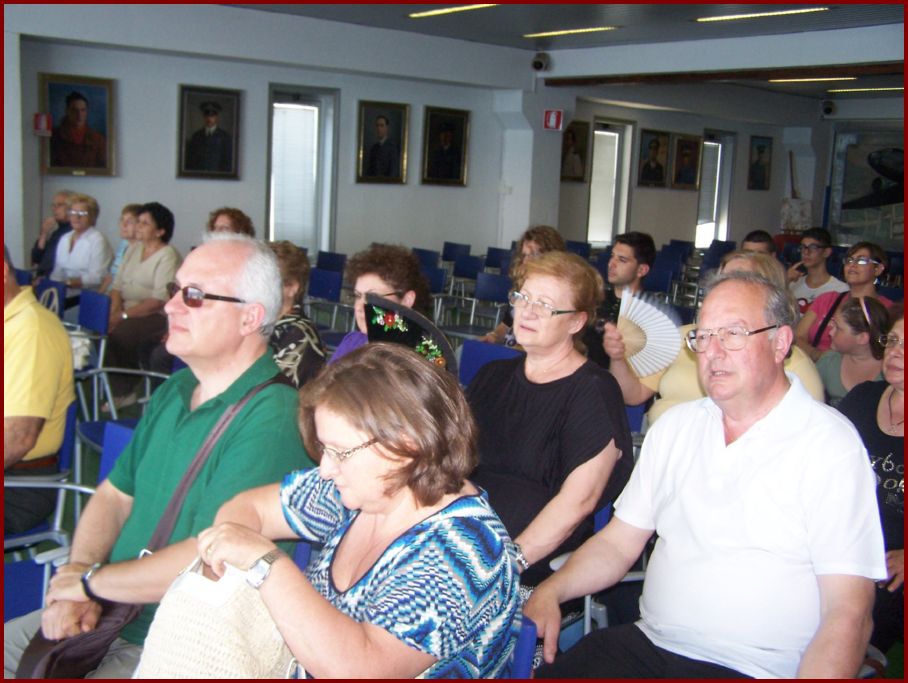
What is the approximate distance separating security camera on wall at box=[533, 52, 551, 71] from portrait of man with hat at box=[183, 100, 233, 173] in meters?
4.25

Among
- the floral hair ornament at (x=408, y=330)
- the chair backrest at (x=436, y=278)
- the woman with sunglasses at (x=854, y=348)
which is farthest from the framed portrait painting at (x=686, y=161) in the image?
the floral hair ornament at (x=408, y=330)

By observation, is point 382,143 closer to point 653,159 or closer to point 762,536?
point 653,159

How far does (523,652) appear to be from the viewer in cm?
178

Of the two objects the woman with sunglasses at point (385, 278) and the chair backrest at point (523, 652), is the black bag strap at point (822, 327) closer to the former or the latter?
the woman with sunglasses at point (385, 278)

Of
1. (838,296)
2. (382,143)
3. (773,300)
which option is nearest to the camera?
(773,300)

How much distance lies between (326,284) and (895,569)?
5935 millimetres

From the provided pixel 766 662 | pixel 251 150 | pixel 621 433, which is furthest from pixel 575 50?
pixel 766 662

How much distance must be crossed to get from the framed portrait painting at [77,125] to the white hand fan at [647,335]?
756cm

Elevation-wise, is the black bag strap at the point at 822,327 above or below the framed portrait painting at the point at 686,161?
below

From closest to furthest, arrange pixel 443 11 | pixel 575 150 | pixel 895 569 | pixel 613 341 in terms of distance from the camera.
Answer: pixel 895 569
pixel 613 341
pixel 443 11
pixel 575 150

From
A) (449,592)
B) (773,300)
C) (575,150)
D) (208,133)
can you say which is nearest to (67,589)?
(449,592)

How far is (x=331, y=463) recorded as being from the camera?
1.70 metres

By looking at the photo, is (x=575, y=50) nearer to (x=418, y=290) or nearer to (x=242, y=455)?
(x=418, y=290)

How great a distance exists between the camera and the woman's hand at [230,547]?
1.52m
